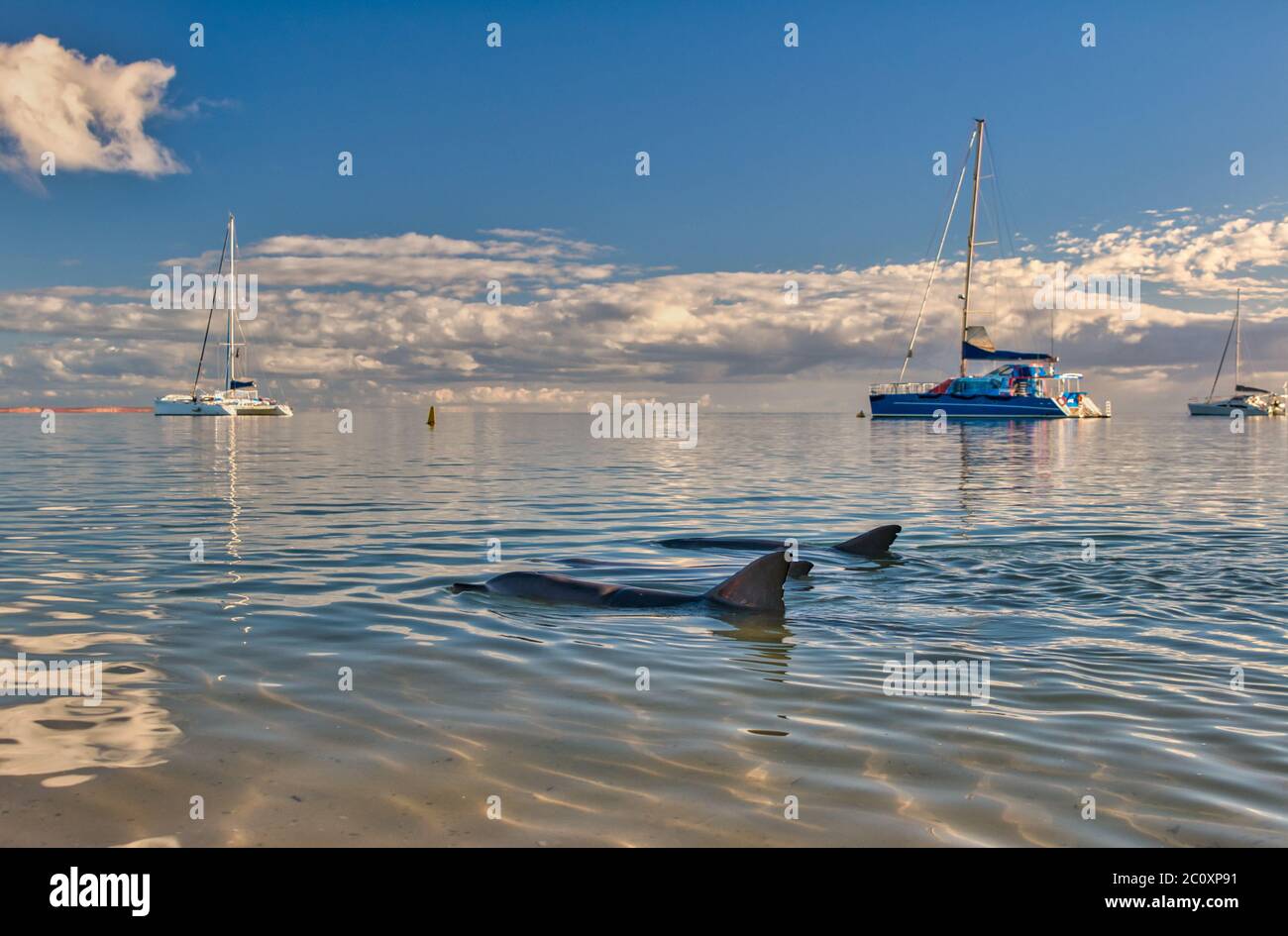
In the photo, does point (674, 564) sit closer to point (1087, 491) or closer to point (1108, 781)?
point (1108, 781)

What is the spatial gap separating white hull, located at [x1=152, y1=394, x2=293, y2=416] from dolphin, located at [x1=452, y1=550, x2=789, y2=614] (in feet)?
489

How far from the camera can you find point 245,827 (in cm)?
480

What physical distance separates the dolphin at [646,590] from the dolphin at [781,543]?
2711 mm

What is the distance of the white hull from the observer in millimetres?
148625

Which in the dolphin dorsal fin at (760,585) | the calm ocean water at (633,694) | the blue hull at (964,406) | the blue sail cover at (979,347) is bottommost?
the calm ocean water at (633,694)

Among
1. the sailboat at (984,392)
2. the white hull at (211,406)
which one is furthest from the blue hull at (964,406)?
the white hull at (211,406)

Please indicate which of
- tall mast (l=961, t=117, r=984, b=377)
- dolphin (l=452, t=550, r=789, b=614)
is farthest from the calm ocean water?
tall mast (l=961, t=117, r=984, b=377)

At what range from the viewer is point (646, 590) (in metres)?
11.2

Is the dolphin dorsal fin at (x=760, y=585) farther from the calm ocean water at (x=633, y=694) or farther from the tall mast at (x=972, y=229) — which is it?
the tall mast at (x=972, y=229)

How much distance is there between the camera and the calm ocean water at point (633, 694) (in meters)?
4.97

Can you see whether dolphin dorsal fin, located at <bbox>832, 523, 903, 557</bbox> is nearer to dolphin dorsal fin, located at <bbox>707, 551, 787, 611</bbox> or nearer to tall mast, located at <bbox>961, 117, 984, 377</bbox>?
A: dolphin dorsal fin, located at <bbox>707, 551, 787, 611</bbox>

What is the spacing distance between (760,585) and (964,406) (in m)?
111

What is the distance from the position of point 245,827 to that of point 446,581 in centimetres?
805
